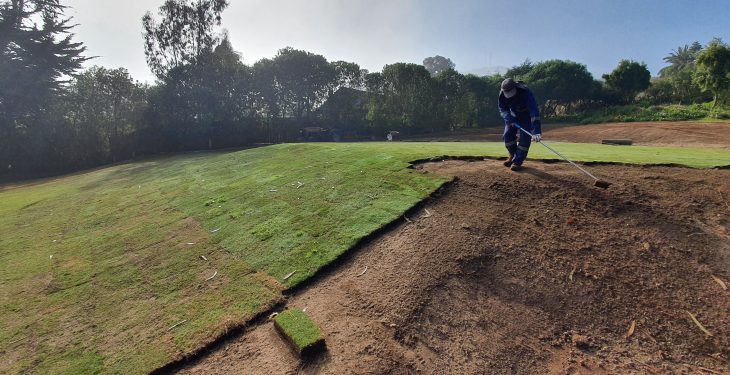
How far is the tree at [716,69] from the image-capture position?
29.8 metres

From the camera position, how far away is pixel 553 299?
13.8 ft

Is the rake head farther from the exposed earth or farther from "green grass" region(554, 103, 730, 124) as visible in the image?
"green grass" region(554, 103, 730, 124)

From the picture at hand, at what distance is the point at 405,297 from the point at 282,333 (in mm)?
1478

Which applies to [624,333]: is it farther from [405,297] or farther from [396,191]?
[396,191]

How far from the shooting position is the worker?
7281 millimetres

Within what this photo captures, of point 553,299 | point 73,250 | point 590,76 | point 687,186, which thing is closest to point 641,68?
point 590,76

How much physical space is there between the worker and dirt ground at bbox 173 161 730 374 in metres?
1.41

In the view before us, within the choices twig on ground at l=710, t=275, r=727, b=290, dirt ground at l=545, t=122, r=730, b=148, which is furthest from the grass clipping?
dirt ground at l=545, t=122, r=730, b=148

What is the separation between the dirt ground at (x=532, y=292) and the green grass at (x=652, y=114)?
33.9 meters

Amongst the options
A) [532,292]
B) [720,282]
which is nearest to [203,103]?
[532,292]

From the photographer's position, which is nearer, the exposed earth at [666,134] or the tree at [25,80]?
the exposed earth at [666,134]

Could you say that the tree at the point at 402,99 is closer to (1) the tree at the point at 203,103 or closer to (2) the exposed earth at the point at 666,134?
(1) the tree at the point at 203,103

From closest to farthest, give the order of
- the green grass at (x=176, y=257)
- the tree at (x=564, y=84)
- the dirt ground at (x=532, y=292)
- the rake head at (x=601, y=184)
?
the dirt ground at (x=532, y=292), the green grass at (x=176, y=257), the rake head at (x=601, y=184), the tree at (x=564, y=84)

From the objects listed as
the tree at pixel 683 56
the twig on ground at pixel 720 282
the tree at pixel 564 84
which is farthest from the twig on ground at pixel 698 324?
the tree at pixel 683 56
